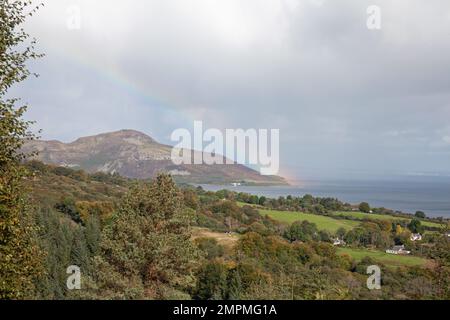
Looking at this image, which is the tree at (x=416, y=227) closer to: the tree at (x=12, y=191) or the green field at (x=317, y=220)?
the green field at (x=317, y=220)

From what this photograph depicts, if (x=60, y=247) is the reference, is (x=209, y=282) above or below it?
below

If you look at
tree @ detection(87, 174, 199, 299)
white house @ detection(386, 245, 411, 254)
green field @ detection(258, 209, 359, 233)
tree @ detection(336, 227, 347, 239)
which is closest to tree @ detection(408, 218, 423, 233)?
white house @ detection(386, 245, 411, 254)

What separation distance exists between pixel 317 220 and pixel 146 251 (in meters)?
85.5

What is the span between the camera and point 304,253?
2699 inches

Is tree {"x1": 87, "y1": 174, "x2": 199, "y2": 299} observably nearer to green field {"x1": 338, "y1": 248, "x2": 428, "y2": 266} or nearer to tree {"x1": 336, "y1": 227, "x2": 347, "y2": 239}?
green field {"x1": 338, "y1": 248, "x2": 428, "y2": 266}

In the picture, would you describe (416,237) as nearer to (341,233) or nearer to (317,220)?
(341,233)

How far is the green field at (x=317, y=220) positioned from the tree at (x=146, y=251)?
245ft

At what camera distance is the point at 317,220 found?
9675 centimetres

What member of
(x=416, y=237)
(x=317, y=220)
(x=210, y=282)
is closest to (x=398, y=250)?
(x=416, y=237)

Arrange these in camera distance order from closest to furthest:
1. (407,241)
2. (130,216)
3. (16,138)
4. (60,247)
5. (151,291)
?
(16,138) < (151,291) < (130,216) < (60,247) < (407,241)

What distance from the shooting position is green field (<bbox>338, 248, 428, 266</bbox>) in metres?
60.7

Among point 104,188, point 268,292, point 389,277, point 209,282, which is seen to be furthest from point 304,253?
point 104,188
